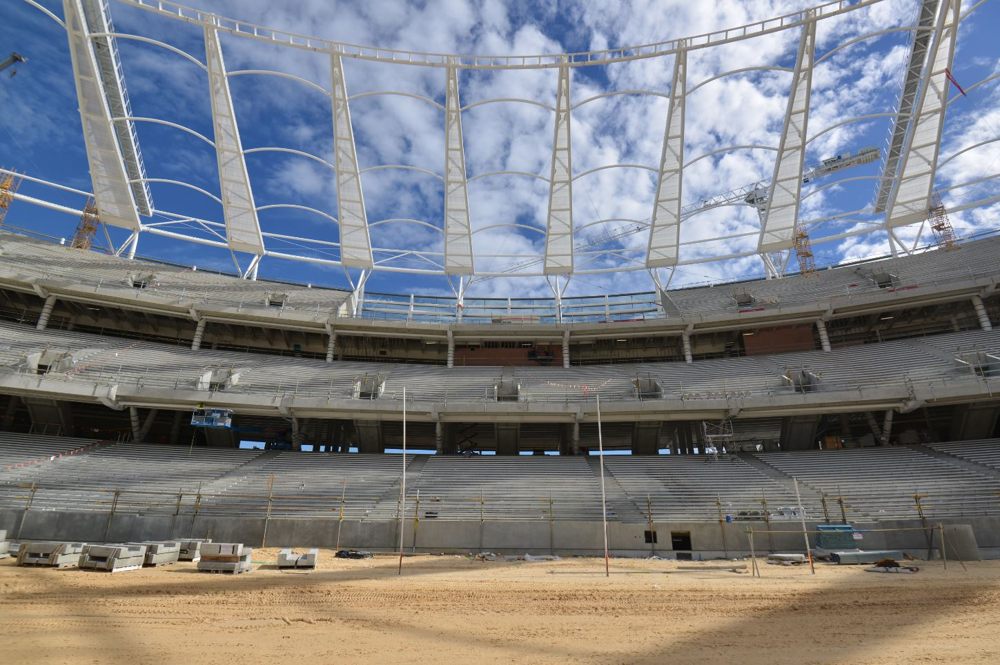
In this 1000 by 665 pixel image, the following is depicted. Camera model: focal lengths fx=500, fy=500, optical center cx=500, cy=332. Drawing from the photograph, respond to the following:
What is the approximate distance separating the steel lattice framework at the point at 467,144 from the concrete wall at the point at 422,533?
19415 millimetres

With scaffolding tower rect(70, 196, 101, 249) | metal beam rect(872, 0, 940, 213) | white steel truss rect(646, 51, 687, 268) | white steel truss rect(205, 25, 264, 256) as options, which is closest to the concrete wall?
white steel truss rect(205, 25, 264, 256)

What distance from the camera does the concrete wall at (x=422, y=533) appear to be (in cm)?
1728

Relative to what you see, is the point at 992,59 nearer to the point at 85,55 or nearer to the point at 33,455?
the point at 85,55

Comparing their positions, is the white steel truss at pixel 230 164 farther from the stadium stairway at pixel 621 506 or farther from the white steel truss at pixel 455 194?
the stadium stairway at pixel 621 506

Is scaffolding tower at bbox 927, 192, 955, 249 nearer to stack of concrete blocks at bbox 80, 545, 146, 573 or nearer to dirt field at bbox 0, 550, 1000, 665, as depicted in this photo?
dirt field at bbox 0, 550, 1000, 665

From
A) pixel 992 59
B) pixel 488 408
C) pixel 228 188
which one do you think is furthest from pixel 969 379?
pixel 228 188

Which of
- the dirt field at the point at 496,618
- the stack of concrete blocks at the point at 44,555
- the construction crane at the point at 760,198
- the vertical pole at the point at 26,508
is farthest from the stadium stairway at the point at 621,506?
the vertical pole at the point at 26,508

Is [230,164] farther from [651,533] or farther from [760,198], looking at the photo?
[760,198]

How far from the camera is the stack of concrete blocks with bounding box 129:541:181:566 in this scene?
13383 millimetres

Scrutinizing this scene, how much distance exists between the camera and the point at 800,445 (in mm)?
26594

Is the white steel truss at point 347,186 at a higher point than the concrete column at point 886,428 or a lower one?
higher

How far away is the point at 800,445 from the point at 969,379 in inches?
301

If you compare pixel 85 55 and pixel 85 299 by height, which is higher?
pixel 85 55

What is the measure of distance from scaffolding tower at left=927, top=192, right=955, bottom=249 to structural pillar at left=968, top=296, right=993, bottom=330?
262 inches
